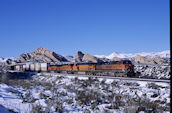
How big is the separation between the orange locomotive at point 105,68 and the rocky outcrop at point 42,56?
242ft

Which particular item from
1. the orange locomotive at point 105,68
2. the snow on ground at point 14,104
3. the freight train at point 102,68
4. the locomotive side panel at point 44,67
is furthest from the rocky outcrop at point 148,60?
the snow on ground at point 14,104

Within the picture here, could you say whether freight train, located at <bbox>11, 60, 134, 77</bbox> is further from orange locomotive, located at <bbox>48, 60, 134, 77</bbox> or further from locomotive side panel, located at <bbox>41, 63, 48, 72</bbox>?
locomotive side panel, located at <bbox>41, 63, 48, 72</bbox>

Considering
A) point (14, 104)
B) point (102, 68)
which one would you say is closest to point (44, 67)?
point (102, 68)

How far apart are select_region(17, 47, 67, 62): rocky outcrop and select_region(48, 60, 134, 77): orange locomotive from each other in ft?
242

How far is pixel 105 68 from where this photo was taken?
1246 inches

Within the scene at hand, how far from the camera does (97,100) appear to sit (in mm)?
11414

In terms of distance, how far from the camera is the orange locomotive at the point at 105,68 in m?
27.8

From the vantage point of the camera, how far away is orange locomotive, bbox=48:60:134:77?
27.8 metres

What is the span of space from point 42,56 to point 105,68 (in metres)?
96.2

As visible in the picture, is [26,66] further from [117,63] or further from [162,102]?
[162,102]

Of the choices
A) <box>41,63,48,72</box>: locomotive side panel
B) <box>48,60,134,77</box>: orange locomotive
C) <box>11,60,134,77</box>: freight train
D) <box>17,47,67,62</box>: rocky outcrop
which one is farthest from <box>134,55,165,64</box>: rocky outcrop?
<box>17,47,67,62</box>: rocky outcrop

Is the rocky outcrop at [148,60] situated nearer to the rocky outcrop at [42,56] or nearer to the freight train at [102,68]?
the freight train at [102,68]

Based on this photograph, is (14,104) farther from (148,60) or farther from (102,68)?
(148,60)

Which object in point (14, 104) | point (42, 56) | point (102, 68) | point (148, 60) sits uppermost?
point (42, 56)
